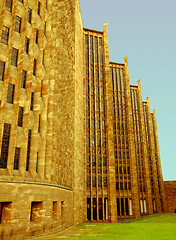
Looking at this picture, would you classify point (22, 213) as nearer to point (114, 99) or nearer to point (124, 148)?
point (124, 148)

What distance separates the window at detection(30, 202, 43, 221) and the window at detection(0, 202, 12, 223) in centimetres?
Answer: 349

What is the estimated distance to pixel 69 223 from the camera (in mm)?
26219

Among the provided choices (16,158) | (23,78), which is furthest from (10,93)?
(16,158)

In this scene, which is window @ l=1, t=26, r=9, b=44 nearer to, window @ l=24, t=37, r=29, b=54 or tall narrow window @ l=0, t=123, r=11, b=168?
window @ l=24, t=37, r=29, b=54

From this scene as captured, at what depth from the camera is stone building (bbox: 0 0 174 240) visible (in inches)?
679

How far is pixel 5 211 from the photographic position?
614 inches

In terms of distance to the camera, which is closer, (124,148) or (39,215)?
(39,215)

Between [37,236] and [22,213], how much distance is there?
2.62m

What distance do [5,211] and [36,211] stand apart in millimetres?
3601

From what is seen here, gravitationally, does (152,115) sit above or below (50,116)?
above

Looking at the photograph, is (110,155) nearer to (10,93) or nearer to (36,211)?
(36,211)

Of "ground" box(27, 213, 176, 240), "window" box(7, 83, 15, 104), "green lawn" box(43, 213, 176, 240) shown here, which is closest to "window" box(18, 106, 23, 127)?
"window" box(7, 83, 15, 104)

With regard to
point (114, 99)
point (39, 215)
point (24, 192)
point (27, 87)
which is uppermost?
point (114, 99)

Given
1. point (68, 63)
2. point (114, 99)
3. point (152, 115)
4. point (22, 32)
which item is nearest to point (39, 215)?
point (22, 32)
